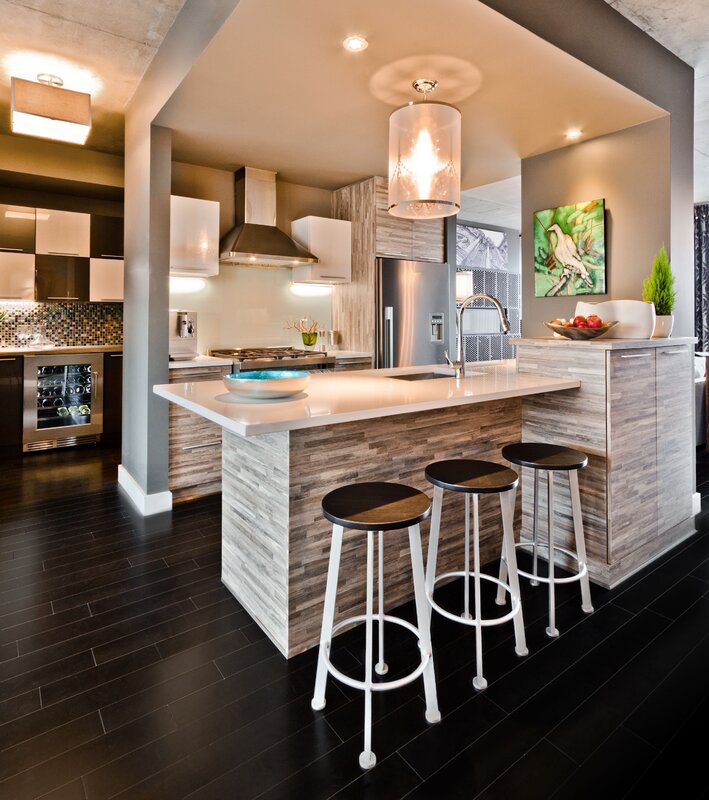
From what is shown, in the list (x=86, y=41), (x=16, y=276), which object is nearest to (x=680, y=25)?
(x=86, y=41)

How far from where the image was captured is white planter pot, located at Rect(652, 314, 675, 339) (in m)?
2.89

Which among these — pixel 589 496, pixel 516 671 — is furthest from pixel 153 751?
pixel 589 496

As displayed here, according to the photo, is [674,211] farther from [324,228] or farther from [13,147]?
[13,147]

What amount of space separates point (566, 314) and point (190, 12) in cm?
303

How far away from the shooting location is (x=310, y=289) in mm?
5207

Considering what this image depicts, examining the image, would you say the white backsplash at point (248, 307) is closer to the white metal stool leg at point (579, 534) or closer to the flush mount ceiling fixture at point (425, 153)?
the flush mount ceiling fixture at point (425, 153)

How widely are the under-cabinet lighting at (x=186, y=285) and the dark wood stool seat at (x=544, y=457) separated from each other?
328 centimetres

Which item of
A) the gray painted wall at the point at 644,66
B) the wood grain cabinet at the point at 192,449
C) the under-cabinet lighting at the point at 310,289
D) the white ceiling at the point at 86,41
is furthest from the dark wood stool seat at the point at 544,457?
the under-cabinet lighting at the point at 310,289

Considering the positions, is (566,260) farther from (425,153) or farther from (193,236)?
(193,236)

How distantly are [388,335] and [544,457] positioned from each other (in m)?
2.79

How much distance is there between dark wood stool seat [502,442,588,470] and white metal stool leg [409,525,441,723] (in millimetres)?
754

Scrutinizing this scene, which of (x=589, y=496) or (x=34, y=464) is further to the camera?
(x=34, y=464)

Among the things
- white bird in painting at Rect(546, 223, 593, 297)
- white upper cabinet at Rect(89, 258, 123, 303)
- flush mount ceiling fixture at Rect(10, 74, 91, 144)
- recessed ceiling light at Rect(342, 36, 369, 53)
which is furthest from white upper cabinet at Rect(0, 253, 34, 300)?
white bird in painting at Rect(546, 223, 593, 297)

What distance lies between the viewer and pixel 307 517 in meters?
1.94
